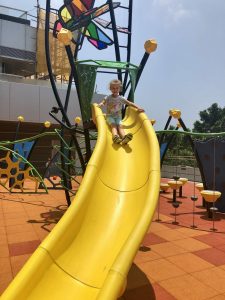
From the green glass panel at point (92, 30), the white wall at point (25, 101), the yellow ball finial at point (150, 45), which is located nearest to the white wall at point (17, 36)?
the white wall at point (25, 101)

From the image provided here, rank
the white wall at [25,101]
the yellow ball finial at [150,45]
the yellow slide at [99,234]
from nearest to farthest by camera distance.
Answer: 1. the yellow slide at [99,234]
2. the yellow ball finial at [150,45]
3. the white wall at [25,101]

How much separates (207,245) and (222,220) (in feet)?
8.73

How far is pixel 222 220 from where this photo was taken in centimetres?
923

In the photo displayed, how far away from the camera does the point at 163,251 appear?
6.33 m

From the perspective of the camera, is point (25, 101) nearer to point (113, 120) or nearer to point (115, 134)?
point (113, 120)

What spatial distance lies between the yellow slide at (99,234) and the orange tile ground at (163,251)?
901 mm

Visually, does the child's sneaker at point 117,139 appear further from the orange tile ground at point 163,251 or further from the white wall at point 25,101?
the white wall at point 25,101

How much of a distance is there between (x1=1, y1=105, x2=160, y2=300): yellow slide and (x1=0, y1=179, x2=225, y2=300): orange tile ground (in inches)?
35.5

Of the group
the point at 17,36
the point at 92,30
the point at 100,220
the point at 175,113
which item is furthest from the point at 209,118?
the point at 100,220

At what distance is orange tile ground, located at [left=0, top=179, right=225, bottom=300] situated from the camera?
15.3ft

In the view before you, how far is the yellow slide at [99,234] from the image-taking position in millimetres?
3500

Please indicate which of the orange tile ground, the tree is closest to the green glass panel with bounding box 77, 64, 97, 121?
the orange tile ground

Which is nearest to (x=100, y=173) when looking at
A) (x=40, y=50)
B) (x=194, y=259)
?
(x=194, y=259)

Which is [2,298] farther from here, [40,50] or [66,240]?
[40,50]
